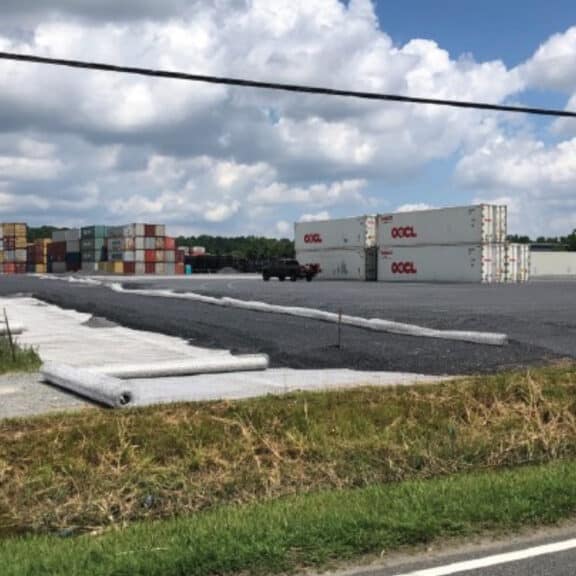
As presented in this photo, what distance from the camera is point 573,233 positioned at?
14100 cm

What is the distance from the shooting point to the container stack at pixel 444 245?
165ft

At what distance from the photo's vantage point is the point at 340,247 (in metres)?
63.4

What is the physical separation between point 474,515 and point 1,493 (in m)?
3.70

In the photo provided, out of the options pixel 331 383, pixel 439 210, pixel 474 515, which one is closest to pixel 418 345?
pixel 331 383

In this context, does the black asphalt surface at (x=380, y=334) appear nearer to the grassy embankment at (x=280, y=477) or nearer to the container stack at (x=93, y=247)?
the grassy embankment at (x=280, y=477)

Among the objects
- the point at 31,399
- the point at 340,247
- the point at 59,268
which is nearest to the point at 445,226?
the point at 340,247

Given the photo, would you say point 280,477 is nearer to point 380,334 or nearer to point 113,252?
point 380,334

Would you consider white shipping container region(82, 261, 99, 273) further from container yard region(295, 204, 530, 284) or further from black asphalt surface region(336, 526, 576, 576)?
black asphalt surface region(336, 526, 576, 576)

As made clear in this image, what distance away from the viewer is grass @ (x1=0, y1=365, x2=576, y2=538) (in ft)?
20.6

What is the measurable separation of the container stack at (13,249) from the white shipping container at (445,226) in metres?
71.5

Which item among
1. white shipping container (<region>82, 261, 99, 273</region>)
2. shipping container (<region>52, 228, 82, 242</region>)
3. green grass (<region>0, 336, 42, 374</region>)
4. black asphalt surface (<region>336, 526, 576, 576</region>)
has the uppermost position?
shipping container (<region>52, 228, 82, 242</region>)

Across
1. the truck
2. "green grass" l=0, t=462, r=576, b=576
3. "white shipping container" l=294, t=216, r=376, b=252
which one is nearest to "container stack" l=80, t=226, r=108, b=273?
"white shipping container" l=294, t=216, r=376, b=252

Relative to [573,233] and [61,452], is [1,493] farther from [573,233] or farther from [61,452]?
[573,233]

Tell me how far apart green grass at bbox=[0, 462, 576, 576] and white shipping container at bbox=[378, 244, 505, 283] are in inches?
1769
